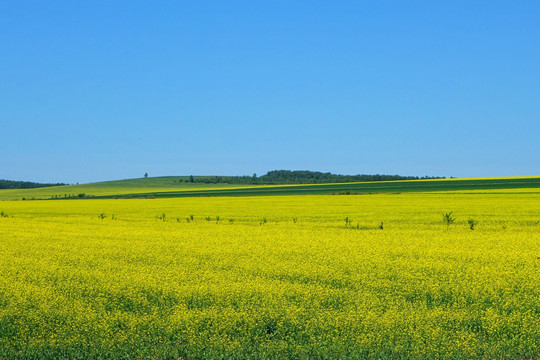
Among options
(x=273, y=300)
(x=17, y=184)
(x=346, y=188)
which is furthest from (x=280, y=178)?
(x=273, y=300)

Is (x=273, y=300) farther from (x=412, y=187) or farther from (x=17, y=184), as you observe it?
(x=17, y=184)

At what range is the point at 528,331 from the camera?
876 centimetres

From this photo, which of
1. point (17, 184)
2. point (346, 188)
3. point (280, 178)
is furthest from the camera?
point (17, 184)

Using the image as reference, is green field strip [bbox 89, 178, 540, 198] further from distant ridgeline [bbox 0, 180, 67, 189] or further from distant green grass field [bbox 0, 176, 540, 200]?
distant ridgeline [bbox 0, 180, 67, 189]

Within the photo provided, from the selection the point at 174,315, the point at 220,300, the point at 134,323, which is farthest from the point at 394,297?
the point at 134,323

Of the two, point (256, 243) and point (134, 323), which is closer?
point (134, 323)

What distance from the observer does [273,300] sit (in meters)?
10.6

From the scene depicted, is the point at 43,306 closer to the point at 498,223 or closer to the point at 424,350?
the point at 424,350

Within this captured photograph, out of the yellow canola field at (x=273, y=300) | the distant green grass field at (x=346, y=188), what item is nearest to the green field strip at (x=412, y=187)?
the distant green grass field at (x=346, y=188)

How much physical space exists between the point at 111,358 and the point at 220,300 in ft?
9.71

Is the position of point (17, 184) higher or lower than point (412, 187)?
higher

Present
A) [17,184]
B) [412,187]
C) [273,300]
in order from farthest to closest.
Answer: [17,184] < [412,187] < [273,300]

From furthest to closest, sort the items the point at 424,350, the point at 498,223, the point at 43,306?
the point at 498,223, the point at 43,306, the point at 424,350

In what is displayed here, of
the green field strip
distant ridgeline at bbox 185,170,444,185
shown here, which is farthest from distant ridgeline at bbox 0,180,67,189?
the green field strip
